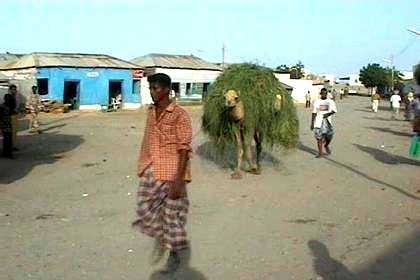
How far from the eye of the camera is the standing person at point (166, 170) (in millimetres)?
5086

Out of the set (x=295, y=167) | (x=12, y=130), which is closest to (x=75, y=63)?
(x=12, y=130)

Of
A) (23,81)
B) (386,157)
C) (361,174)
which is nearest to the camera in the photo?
(361,174)

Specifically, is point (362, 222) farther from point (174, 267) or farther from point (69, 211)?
point (69, 211)

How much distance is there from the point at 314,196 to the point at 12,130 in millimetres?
8314

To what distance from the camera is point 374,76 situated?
320 feet

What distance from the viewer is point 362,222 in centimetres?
743

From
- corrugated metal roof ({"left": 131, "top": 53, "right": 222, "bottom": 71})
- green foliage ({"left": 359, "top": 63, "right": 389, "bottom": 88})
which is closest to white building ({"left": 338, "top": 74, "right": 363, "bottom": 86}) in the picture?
green foliage ({"left": 359, "top": 63, "right": 389, "bottom": 88})

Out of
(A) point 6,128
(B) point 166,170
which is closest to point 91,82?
(A) point 6,128

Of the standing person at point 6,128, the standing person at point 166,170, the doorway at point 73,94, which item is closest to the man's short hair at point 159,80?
the standing person at point 166,170

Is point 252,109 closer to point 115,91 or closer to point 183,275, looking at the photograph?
point 183,275

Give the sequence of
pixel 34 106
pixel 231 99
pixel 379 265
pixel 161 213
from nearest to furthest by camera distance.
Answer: pixel 161 213 → pixel 379 265 → pixel 231 99 → pixel 34 106

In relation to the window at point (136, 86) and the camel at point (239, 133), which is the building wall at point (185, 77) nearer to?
the window at point (136, 86)

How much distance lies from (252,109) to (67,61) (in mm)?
31171

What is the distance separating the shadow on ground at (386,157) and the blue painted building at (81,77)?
25.1 m
